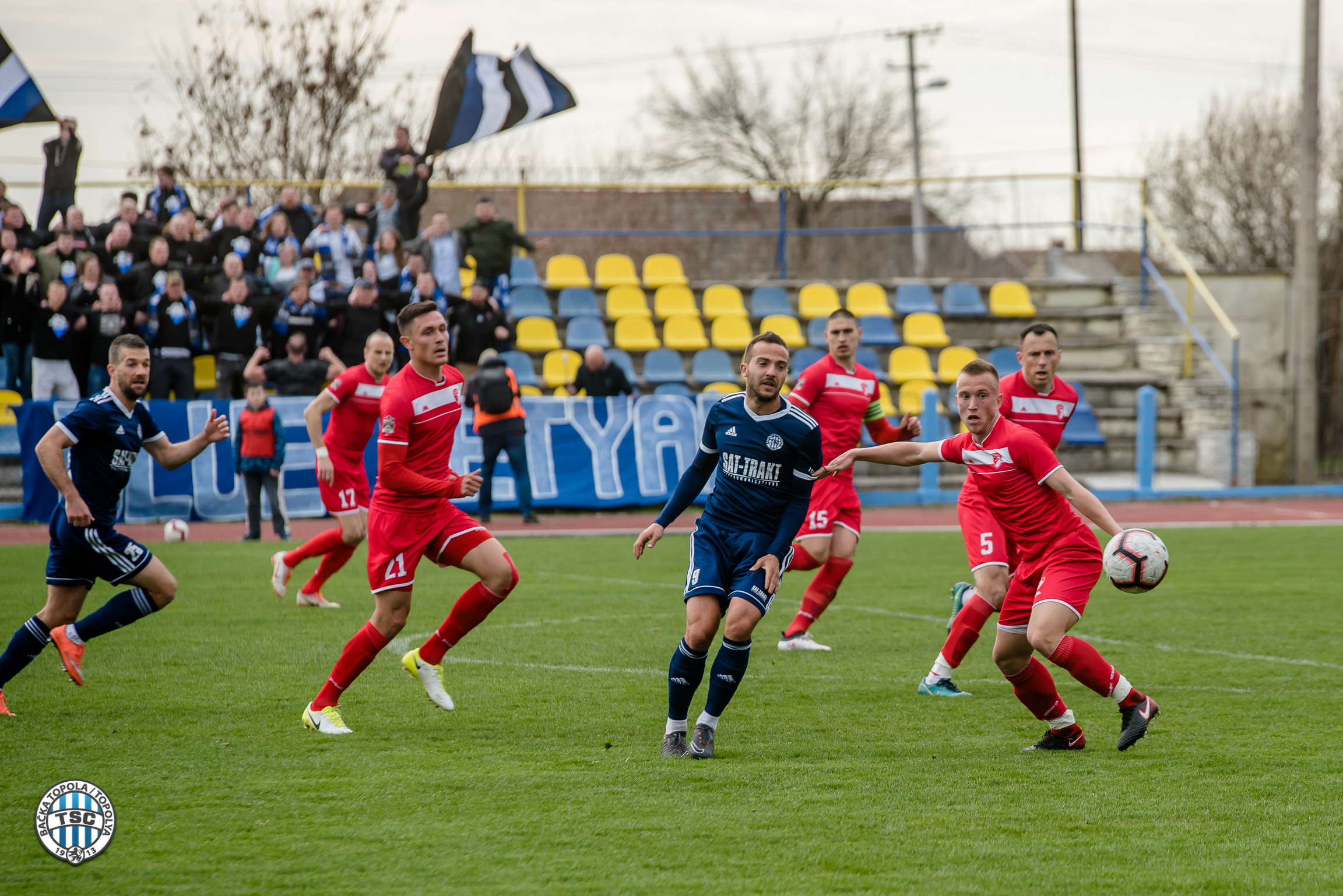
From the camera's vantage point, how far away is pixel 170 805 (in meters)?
4.76

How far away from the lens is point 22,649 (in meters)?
6.46

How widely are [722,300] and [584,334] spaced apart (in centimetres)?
309

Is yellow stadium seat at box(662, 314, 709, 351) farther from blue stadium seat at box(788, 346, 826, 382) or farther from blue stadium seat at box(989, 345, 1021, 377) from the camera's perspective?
blue stadium seat at box(989, 345, 1021, 377)

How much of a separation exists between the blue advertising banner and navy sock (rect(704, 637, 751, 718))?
11.6m

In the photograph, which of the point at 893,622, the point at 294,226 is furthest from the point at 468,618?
the point at 294,226

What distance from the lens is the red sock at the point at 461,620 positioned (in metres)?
6.48

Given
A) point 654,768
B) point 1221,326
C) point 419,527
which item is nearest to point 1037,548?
point 654,768

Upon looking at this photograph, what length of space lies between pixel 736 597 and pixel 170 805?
241 cm

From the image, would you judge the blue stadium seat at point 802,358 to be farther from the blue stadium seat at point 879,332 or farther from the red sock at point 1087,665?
the red sock at point 1087,665

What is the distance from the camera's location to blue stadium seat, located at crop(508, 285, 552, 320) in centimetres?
2298

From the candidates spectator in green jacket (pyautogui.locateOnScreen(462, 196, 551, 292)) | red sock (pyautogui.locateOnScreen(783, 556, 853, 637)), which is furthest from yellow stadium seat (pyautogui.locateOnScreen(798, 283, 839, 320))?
red sock (pyautogui.locateOnScreen(783, 556, 853, 637))

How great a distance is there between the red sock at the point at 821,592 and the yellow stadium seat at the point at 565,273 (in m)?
15.9

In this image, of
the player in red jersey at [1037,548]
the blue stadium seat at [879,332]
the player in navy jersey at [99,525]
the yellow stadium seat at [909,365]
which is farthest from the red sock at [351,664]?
the blue stadium seat at [879,332]

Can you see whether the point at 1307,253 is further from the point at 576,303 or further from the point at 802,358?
the point at 576,303
